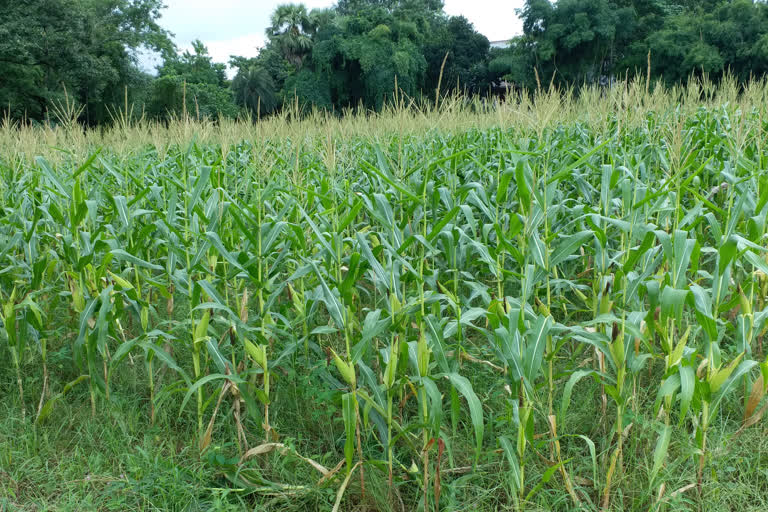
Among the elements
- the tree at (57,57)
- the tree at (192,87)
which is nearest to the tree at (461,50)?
the tree at (192,87)

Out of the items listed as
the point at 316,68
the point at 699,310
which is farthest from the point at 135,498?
the point at 316,68

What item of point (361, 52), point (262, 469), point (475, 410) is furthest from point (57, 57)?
point (475, 410)

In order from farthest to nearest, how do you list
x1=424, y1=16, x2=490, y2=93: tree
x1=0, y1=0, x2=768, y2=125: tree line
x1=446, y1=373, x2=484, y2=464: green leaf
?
x1=424, y1=16, x2=490, y2=93: tree → x1=0, y1=0, x2=768, y2=125: tree line → x1=446, y1=373, x2=484, y2=464: green leaf

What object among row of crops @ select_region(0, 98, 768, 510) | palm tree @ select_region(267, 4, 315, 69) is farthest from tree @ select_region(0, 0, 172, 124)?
row of crops @ select_region(0, 98, 768, 510)

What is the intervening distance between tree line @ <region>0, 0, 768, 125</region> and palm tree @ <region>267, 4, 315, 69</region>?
115mm

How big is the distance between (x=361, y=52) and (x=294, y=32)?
507 inches

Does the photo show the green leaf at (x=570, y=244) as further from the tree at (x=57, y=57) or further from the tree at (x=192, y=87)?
the tree at (x=57, y=57)

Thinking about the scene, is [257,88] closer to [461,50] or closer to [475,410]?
[461,50]

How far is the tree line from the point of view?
86.6 ft

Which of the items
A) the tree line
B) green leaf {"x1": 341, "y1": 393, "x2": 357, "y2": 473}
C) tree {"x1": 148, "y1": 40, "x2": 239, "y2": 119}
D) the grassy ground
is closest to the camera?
green leaf {"x1": 341, "y1": 393, "x2": 357, "y2": 473}

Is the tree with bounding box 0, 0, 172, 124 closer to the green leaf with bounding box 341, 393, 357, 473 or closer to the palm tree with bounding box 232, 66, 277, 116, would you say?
the palm tree with bounding box 232, 66, 277, 116

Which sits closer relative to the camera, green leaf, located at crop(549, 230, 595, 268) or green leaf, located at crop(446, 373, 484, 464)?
green leaf, located at crop(446, 373, 484, 464)

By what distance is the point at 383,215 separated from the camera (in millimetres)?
2828

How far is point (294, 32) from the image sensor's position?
156 ft
